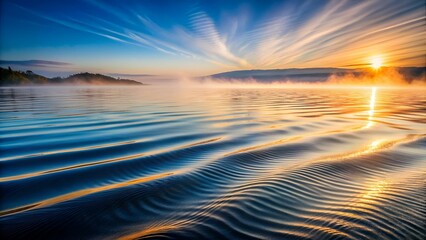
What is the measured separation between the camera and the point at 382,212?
268 centimetres

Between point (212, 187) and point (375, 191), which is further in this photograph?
point (212, 187)

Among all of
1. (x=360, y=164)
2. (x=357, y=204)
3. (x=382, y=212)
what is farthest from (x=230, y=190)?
(x=360, y=164)

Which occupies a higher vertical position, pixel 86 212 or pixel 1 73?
pixel 1 73

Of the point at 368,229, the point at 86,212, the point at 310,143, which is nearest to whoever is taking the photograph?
the point at 368,229

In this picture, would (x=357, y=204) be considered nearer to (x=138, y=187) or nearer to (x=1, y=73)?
(x=138, y=187)

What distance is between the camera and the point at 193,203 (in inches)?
120

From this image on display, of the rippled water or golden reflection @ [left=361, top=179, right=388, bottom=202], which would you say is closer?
the rippled water

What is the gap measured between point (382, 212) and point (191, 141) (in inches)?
181

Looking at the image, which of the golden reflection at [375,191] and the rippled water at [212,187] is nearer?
the rippled water at [212,187]

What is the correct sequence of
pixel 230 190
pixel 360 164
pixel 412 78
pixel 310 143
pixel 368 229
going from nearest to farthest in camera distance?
pixel 368 229, pixel 230 190, pixel 360 164, pixel 310 143, pixel 412 78

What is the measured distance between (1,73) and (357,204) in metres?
161

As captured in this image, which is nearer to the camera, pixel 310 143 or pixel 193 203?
pixel 193 203

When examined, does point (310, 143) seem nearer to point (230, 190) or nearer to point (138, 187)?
point (230, 190)

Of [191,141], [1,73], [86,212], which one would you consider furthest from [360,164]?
[1,73]
